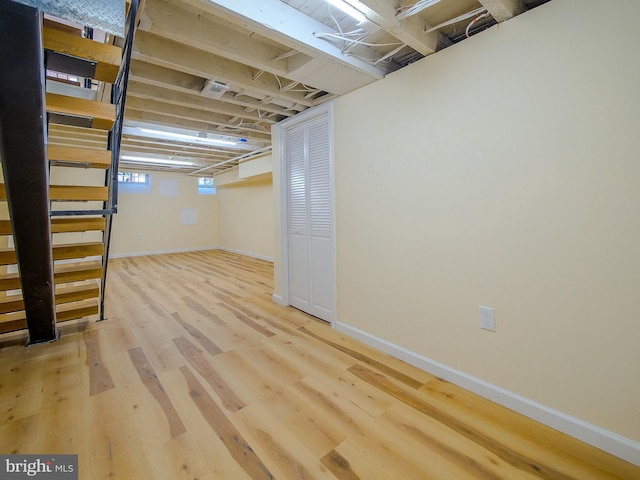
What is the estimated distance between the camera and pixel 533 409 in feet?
5.14

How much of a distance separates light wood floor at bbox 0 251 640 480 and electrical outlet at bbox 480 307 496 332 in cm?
47

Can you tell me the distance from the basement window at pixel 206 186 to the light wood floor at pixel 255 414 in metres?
6.49

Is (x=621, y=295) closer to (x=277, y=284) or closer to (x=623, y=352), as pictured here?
(x=623, y=352)

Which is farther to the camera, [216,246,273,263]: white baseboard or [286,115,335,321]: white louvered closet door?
[216,246,273,263]: white baseboard

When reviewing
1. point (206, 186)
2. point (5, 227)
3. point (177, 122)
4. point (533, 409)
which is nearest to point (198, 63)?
point (177, 122)

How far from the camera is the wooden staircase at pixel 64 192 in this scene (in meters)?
1.35

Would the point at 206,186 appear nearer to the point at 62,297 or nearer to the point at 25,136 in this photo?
the point at 62,297

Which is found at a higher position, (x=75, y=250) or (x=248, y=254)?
(x=75, y=250)

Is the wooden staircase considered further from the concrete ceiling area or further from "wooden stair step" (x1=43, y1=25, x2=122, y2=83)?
the concrete ceiling area

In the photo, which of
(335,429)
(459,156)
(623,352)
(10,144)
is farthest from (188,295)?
(623,352)

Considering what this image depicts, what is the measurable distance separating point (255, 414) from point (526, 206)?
2.01 m
